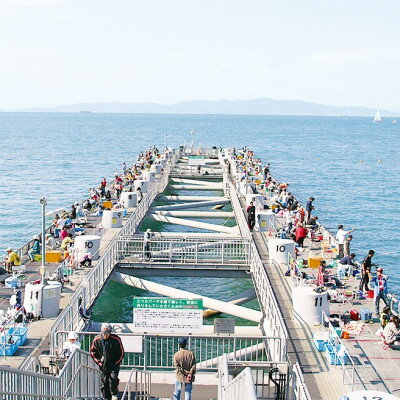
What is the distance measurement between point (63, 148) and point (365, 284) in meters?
131

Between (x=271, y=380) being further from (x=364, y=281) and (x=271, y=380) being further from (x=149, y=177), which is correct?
(x=149, y=177)

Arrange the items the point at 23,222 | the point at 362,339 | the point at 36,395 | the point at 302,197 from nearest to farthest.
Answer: the point at 36,395, the point at 362,339, the point at 23,222, the point at 302,197

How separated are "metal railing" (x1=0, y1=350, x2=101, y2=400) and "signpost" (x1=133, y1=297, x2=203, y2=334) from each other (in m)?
3.00

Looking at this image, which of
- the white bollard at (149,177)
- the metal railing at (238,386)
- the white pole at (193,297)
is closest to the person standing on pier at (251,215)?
the white pole at (193,297)

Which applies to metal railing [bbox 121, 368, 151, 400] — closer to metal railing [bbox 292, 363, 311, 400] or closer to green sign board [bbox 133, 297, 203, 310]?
green sign board [bbox 133, 297, 203, 310]

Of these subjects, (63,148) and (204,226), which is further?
(63,148)

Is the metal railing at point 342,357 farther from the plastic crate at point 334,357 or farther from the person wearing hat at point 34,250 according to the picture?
the person wearing hat at point 34,250

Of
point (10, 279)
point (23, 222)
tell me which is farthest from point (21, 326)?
point (23, 222)

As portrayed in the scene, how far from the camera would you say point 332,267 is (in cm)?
2512

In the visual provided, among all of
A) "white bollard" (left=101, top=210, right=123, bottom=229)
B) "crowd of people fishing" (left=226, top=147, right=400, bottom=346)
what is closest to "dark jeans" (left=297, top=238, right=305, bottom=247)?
"crowd of people fishing" (left=226, top=147, right=400, bottom=346)

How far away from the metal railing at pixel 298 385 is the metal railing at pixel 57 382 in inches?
149

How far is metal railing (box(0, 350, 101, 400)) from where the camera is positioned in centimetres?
807

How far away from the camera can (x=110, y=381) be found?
11734 millimetres

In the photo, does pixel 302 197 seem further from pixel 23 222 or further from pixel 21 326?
pixel 21 326
